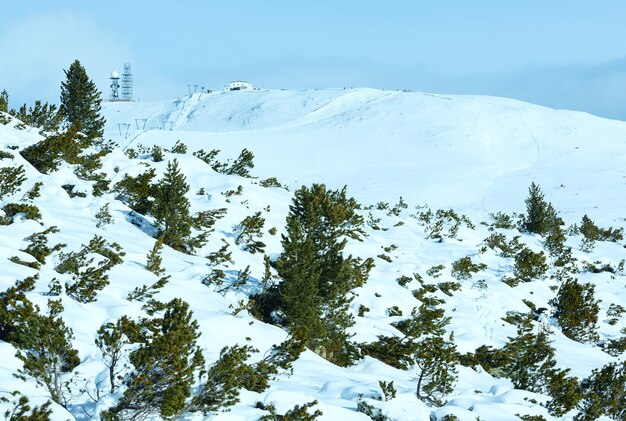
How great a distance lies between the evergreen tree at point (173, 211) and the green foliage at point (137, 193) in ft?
3.76

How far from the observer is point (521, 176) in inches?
1788

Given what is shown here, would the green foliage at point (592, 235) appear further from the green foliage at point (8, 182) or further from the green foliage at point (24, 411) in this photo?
the green foliage at point (24, 411)

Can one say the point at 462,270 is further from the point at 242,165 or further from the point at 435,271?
the point at 242,165

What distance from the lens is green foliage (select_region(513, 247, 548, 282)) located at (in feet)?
62.6

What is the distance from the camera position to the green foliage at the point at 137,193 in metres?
14.2

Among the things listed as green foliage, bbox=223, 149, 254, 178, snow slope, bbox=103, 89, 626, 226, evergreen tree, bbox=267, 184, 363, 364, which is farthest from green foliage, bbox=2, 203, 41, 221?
snow slope, bbox=103, 89, 626, 226

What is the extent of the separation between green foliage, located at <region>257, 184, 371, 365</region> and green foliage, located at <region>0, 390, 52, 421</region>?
5024 millimetres

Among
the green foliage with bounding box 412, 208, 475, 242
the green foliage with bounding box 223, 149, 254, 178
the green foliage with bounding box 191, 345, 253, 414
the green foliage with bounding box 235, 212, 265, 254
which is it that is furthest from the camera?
the green foliage with bounding box 223, 149, 254, 178

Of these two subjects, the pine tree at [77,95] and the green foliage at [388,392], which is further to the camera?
the pine tree at [77,95]

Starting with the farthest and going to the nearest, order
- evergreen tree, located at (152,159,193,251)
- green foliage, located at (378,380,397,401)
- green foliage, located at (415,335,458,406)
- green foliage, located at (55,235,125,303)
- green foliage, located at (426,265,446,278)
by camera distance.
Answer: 1. green foliage, located at (426,265,446,278)
2. evergreen tree, located at (152,159,193,251)
3. green foliage, located at (415,335,458,406)
4. green foliage, located at (55,235,125,303)
5. green foliage, located at (378,380,397,401)

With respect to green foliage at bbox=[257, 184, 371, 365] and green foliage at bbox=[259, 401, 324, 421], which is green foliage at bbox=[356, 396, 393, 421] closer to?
green foliage at bbox=[259, 401, 324, 421]

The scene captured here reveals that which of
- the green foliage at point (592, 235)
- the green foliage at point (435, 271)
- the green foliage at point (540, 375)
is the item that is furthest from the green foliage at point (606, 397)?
the green foliage at point (592, 235)

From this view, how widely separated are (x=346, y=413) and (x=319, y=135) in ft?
181

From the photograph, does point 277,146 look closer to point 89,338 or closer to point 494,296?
point 494,296
